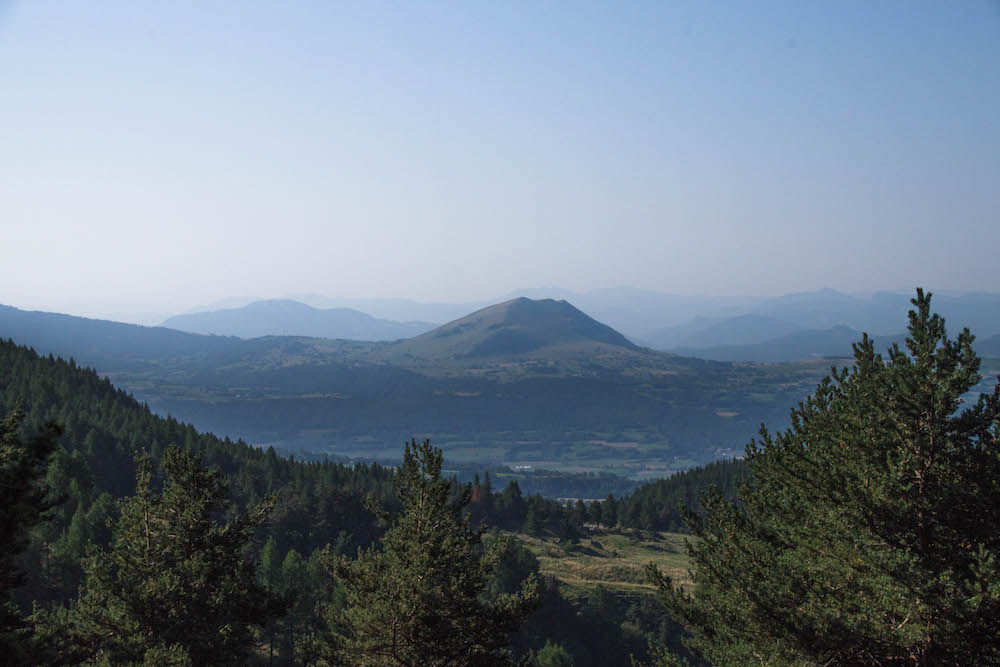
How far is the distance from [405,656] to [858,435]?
38.5 ft

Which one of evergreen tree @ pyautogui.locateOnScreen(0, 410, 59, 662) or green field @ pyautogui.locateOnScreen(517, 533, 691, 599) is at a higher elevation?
evergreen tree @ pyautogui.locateOnScreen(0, 410, 59, 662)

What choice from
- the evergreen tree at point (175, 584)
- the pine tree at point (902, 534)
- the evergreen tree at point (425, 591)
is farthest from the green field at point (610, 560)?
the evergreen tree at point (175, 584)

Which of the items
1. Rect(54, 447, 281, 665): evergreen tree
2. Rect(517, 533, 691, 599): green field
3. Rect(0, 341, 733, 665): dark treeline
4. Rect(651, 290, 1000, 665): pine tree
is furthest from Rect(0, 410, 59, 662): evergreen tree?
Rect(517, 533, 691, 599): green field

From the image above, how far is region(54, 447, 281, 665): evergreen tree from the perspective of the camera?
17141mm

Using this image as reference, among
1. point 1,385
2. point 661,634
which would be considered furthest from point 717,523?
point 1,385

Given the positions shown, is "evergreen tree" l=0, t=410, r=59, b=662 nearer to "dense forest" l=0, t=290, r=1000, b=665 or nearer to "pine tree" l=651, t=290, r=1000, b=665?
"dense forest" l=0, t=290, r=1000, b=665

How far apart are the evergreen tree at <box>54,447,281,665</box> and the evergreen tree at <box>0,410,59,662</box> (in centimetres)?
425

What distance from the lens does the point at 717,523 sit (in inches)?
887

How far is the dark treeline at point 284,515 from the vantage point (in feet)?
155

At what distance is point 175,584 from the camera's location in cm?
1727

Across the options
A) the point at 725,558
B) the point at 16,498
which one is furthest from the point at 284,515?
the point at 16,498

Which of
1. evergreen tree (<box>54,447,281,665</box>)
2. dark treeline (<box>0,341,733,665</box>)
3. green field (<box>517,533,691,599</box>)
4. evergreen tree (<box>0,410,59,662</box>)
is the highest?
evergreen tree (<box>0,410,59,662</box>)

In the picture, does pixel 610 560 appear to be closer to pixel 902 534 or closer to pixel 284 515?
pixel 284 515

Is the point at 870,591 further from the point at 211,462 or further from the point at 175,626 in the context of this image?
the point at 211,462
